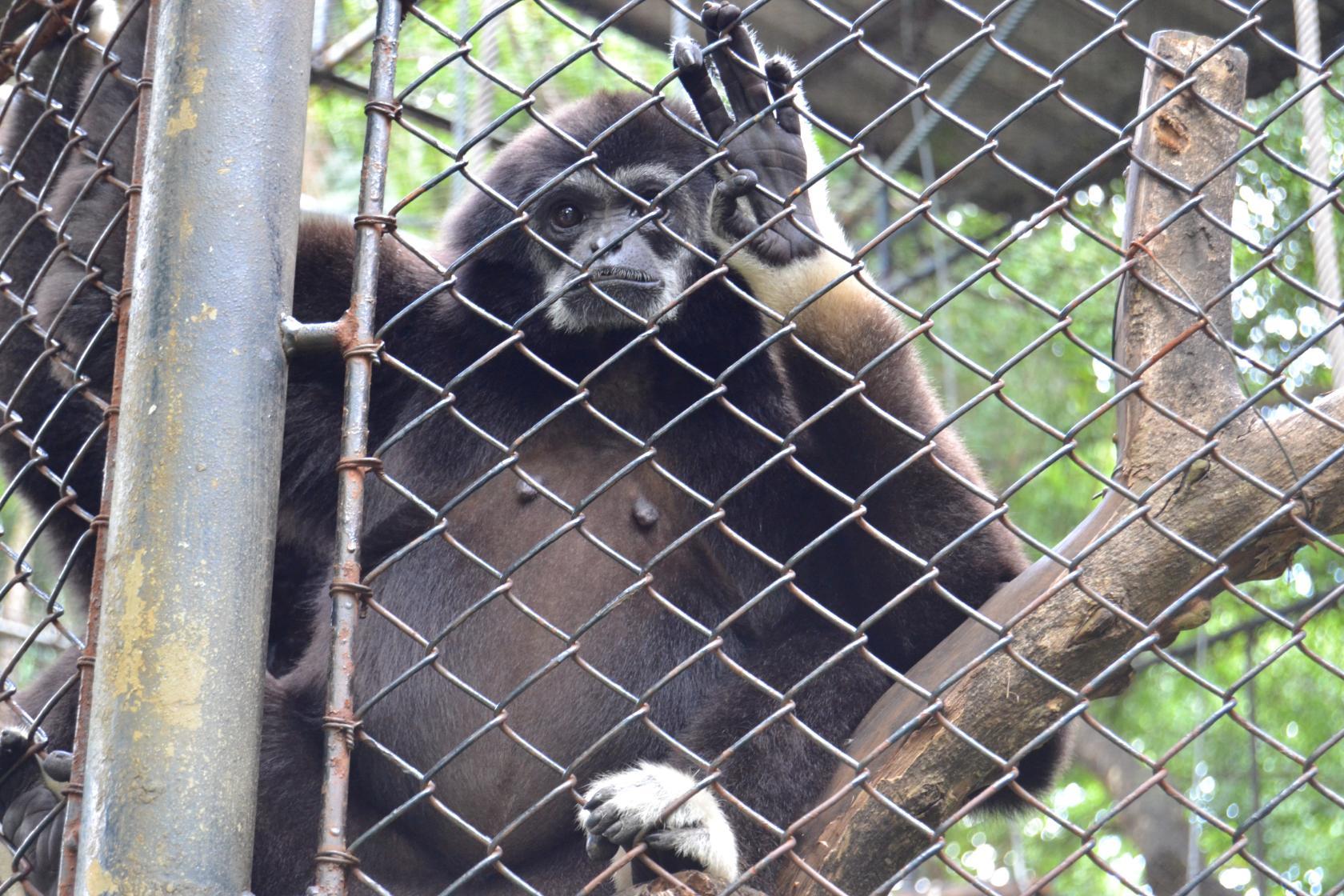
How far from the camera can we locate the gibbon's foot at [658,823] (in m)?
2.66

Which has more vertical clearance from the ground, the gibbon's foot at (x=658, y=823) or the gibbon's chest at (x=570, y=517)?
the gibbon's chest at (x=570, y=517)

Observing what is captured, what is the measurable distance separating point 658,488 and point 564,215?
38.5 inches

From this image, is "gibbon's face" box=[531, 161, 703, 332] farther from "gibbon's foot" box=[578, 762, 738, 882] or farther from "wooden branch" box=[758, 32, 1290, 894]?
"wooden branch" box=[758, 32, 1290, 894]

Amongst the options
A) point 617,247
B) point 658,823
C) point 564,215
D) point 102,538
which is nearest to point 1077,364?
point 564,215

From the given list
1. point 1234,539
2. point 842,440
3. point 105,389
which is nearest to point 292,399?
point 105,389

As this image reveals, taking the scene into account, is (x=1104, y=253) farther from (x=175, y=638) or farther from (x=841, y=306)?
(x=175, y=638)

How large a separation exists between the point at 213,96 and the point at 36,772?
5.72ft

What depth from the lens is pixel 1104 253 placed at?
8.70 m

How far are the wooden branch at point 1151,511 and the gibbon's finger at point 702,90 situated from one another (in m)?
0.85

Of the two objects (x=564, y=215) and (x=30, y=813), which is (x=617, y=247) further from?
(x=30, y=813)

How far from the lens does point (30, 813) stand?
3.11 meters

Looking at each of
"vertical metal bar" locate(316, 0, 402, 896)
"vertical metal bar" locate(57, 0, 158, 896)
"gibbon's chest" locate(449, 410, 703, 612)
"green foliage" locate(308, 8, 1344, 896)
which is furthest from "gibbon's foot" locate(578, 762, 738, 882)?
"green foliage" locate(308, 8, 1344, 896)

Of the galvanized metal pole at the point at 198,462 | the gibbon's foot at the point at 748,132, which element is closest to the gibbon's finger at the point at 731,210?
the gibbon's foot at the point at 748,132

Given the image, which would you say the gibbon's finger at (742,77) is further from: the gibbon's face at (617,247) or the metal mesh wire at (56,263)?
the metal mesh wire at (56,263)
